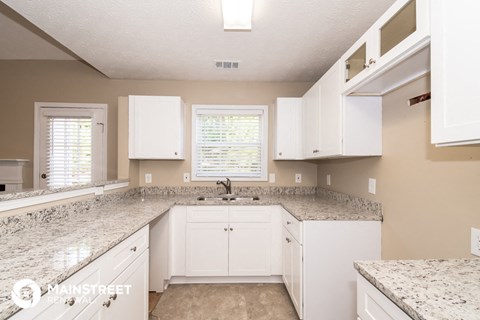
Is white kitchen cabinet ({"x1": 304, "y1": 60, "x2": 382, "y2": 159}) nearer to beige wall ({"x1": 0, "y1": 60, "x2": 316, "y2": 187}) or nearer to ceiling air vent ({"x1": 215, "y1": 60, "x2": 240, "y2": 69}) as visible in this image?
ceiling air vent ({"x1": 215, "y1": 60, "x2": 240, "y2": 69})

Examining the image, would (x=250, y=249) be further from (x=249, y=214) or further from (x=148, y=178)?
(x=148, y=178)

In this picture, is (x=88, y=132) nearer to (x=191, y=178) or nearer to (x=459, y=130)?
(x=191, y=178)

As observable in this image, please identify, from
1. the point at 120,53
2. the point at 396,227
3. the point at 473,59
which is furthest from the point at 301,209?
the point at 120,53

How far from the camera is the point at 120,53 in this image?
232 cm

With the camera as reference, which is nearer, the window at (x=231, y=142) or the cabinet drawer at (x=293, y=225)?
the cabinet drawer at (x=293, y=225)

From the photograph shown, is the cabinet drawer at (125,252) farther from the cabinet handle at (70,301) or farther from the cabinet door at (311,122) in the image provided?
the cabinet door at (311,122)

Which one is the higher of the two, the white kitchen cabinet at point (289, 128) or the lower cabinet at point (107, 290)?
the white kitchen cabinet at point (289, 128)

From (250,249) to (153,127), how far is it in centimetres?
171

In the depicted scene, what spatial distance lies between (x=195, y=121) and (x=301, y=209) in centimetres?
176

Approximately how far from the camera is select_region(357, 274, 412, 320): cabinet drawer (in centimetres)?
77

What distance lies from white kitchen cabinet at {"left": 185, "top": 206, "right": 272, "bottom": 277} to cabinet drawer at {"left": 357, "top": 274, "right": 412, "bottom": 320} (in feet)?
4.97

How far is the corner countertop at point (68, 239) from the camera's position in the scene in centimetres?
80

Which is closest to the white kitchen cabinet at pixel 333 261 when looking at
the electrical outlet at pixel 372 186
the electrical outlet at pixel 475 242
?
the electrical outlet at pixel 372 186

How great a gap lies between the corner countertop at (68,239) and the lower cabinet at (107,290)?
55mm
